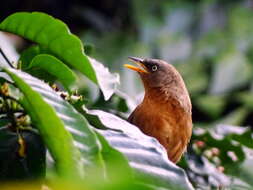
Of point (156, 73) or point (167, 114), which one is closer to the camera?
point (167, 114)

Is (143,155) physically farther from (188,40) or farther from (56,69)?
(188,40)

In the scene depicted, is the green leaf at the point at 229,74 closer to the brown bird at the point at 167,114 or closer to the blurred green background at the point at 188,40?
the blurred green background at the point at 188,40

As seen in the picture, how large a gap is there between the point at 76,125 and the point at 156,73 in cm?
159

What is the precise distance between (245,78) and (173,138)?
4457mm

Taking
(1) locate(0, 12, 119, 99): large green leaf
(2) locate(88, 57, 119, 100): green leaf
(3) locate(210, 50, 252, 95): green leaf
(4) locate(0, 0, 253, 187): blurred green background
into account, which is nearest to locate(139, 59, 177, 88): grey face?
(1) locate(0, 12, 119, 99): large green leaf

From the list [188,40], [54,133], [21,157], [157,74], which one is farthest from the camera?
[188,40]

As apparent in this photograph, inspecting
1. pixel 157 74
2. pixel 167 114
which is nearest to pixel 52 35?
pixel 167 114

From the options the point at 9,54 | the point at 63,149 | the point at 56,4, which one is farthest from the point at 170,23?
the point at 63,149

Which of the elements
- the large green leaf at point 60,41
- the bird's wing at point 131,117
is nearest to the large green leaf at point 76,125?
the large green leaf at point 60,41

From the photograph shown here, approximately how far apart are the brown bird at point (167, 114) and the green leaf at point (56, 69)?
74cm

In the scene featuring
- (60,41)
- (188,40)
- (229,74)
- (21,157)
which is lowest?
(229,74)

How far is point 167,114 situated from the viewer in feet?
8.27

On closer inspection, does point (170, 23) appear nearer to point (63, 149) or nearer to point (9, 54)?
point (9, 54)

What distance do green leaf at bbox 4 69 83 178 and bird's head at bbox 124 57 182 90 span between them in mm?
1420
